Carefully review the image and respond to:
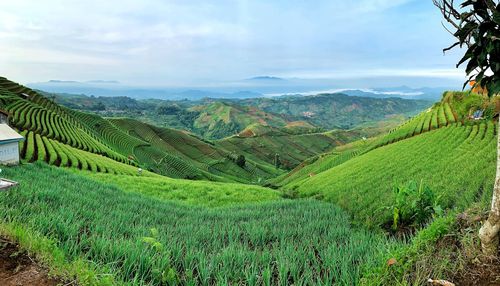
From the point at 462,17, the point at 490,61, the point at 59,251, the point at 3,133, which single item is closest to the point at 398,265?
the point at 490,61

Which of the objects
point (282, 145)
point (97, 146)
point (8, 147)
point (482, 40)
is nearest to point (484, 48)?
point (482, 40)

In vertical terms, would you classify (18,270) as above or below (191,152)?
above

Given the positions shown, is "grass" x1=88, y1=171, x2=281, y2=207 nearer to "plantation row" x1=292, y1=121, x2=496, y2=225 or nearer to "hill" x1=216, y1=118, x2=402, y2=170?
"plantation row" x1=292, y1=121, x2=496, y2=225

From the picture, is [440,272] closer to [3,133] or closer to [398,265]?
[398,265]

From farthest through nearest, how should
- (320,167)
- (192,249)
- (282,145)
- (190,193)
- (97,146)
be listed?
(282,145) < (97,146) < (320,167) < (190,193) < (192,249)

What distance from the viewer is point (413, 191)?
9.33 metres

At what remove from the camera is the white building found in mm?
21516

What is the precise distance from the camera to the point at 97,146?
57.5 meters

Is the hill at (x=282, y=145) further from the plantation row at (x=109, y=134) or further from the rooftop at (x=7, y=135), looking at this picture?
the rooftop at (x=7, y=135)

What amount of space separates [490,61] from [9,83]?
103052mm

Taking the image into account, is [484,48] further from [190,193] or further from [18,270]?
[190,193]

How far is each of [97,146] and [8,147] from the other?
122 feet

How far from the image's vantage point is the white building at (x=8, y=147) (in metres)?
21.5

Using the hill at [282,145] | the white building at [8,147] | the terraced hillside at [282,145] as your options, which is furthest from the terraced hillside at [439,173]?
the hill at [282,145]
